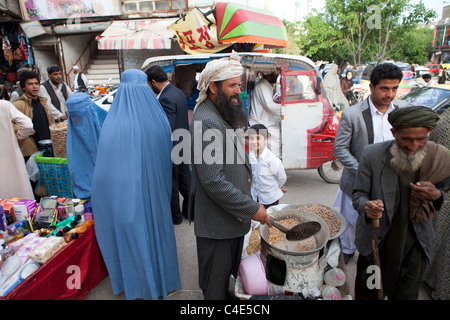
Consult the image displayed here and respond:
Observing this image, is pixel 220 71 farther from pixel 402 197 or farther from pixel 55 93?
pixel 55 93

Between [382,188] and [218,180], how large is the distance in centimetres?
106

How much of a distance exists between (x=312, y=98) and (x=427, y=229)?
127 inches

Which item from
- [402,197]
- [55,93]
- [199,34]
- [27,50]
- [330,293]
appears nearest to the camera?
[402,197]

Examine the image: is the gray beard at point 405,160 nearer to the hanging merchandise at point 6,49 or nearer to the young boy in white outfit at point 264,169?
the young boy in white outfit at point 264,169

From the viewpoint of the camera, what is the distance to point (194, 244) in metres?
3.45

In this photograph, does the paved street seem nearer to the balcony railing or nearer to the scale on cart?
the scale on cart

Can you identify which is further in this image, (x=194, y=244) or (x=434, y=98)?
(x=434, y=98)

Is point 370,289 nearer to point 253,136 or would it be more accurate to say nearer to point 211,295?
point 211,295

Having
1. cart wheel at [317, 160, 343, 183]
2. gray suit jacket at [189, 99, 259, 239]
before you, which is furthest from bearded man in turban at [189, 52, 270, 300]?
cart wheel at [317, 160, 343, 183]

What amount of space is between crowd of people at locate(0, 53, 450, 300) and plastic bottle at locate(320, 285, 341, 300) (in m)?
0.28

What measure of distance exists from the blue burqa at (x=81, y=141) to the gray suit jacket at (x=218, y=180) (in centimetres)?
160

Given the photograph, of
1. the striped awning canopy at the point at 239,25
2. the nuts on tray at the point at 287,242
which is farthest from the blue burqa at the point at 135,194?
the striped awning canopy at the point at 239,25

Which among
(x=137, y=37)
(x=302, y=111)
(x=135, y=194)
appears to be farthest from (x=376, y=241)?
(x=137, y=37)

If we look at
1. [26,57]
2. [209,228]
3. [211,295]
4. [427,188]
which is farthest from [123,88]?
[26,57]
